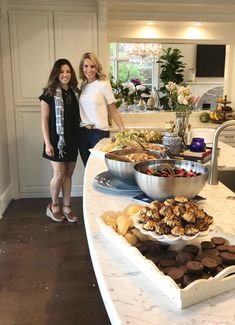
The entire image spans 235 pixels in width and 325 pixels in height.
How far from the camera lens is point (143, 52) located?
4.59m

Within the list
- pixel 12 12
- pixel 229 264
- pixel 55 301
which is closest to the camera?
pixel 229 264

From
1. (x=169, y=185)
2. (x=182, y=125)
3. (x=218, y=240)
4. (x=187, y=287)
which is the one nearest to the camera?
(x=187, y=287)

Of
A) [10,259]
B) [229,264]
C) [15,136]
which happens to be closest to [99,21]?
[15,136]

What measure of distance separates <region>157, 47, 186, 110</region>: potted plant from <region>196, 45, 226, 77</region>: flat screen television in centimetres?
24

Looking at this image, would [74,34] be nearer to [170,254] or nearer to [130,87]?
[130,87]

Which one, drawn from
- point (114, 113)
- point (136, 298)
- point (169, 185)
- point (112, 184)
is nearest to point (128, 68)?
point (114, 113)

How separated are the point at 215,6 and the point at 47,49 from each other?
6.39 feet

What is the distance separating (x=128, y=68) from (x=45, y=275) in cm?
293

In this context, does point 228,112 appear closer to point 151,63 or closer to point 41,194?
point 151,63

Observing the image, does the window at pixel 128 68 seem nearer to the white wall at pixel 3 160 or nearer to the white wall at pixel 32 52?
the white wall at pixel 32 52

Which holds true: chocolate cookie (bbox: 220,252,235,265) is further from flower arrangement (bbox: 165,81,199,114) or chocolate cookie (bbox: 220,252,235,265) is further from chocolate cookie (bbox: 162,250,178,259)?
flower arrangement (bbox: 165,81,199,114)

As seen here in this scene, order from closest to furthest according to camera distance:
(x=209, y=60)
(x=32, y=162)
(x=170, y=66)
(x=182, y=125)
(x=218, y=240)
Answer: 1. (x=218, y=240)
2. (x=182, y=125)
3. (x=32, y=162)
4. (x=170, y=66)
5. (x=209, y=60)

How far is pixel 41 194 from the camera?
13.9 ft

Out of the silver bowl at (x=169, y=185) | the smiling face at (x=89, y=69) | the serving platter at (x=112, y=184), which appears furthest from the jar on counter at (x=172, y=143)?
the smiling face at (x=89, y=69)
